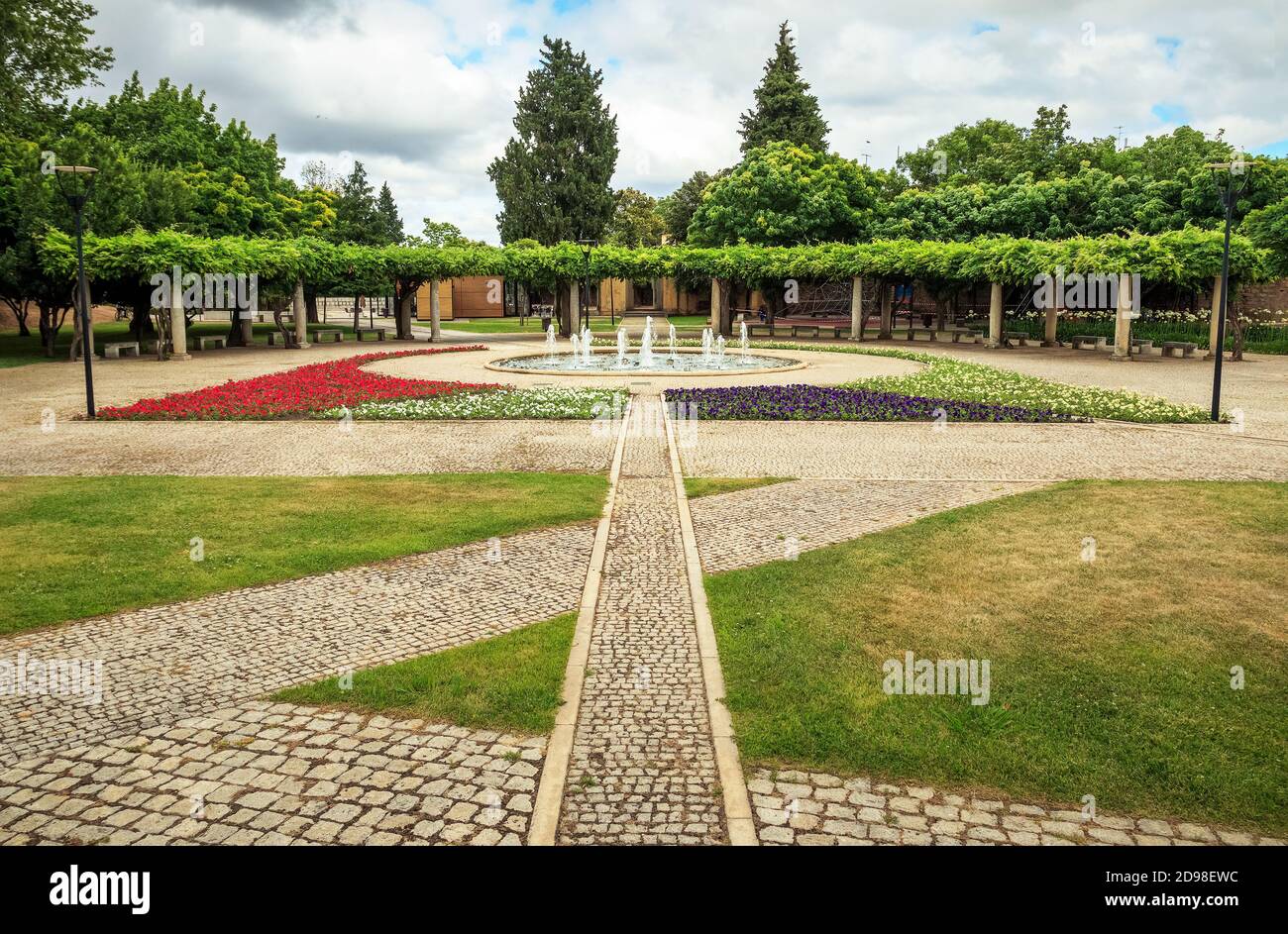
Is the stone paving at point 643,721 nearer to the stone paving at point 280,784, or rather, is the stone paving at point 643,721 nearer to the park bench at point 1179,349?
the stone paving at point 280,784

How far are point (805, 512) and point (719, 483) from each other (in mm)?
1751

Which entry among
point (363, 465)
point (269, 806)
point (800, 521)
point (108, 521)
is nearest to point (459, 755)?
point (269, 806)

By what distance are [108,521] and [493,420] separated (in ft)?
28.0

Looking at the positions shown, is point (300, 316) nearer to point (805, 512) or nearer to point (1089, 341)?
point (805, 512)

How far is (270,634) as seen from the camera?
674 centimetres

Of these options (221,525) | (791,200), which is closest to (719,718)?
(221,525)

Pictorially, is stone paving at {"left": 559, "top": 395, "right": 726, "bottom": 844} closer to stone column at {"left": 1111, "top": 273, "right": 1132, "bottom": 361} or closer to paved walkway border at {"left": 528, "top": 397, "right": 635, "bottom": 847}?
paved walkway border at {"left": 528, "top": 397, "right": 635, "bottom": 847}

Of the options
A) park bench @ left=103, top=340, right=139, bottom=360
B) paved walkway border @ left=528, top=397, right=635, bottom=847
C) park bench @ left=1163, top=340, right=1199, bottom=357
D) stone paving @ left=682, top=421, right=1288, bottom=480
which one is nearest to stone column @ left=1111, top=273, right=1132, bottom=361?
park bench @ left=1163, top=340, right=1199, bottom=357

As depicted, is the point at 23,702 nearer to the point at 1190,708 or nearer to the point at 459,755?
the point at 459,755

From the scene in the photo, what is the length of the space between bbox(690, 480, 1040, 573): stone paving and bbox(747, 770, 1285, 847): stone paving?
3711 mm

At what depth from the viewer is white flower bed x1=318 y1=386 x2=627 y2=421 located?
1803cm

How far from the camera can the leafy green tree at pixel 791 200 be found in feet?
157

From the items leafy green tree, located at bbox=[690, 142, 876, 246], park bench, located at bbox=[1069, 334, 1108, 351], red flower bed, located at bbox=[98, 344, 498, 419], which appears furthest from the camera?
leafy green tree, located at bbox=[690, 142, 876, 246]

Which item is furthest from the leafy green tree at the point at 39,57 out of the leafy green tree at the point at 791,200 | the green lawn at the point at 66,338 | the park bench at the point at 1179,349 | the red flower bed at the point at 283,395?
the park bench at the point at 1179,349
